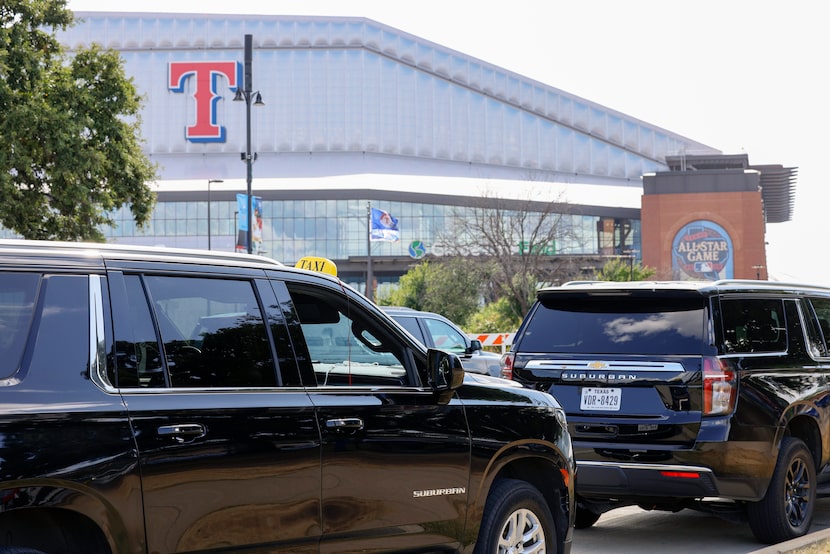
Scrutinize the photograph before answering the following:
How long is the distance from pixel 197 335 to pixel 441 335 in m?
11.7

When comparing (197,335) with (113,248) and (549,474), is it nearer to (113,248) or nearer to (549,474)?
(113,248)

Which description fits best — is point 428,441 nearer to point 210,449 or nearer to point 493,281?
point 210,449

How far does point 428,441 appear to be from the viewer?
5.43 m

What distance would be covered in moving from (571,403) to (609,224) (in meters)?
98.3

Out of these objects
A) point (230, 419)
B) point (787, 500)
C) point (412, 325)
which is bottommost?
point (787, 500)

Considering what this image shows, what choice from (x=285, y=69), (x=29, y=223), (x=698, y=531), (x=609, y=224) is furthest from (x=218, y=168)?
(x=698, y=531)

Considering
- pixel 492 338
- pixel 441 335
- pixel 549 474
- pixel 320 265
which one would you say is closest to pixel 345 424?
pixel 549 474

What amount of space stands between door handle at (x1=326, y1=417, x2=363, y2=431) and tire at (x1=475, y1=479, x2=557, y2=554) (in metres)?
1.12

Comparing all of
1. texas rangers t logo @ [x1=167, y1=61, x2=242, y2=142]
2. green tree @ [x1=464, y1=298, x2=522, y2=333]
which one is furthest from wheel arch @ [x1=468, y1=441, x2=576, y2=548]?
texas rangers t logo @ [x1=167, y1=61, x2=242, y2=142]

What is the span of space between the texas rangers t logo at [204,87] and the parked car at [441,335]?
9209 centimetres

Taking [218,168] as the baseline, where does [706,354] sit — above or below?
below

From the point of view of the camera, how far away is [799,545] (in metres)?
7.11

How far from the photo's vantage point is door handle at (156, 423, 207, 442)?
425cm

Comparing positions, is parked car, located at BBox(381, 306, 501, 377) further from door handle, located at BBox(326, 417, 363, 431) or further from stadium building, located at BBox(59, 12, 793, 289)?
stadium building, located at BBox(59, 12, 793, 289)
